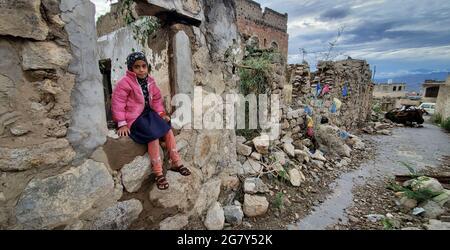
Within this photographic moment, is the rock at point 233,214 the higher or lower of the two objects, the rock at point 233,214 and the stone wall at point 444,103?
the lower

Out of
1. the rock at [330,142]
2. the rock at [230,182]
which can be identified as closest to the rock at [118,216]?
the rock at [230,182]

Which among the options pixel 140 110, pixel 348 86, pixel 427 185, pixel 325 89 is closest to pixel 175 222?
pixel 140 110

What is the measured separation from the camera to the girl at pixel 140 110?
1.64 m

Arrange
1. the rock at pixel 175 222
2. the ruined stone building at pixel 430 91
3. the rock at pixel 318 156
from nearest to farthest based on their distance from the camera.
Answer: the rock at pixel 175 222 → the rock at pixel 318 156 → the ruined stone building at pixel 430 91

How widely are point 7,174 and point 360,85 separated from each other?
10.6 m

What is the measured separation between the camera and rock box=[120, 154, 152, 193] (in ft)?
5.46

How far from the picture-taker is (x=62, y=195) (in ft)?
4.35

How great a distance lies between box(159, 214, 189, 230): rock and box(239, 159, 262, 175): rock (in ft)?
3.65

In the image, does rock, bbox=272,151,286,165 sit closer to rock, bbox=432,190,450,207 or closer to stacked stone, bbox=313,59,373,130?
rock, bbox=432,190,450,207

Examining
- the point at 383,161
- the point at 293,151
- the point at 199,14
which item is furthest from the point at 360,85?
the point at 199,14

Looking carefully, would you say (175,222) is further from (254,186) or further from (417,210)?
(417,210)

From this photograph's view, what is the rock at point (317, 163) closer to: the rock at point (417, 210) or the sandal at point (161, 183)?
the rock at point (417, 210)

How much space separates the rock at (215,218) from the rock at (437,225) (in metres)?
2.34
